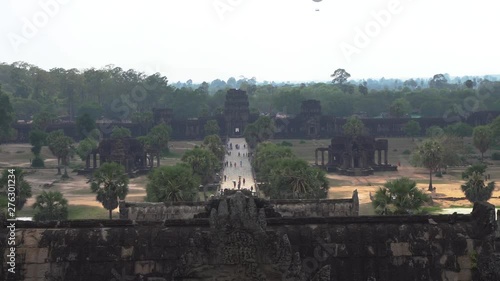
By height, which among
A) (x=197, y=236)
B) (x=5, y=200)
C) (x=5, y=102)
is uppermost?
(x=5, y=102)

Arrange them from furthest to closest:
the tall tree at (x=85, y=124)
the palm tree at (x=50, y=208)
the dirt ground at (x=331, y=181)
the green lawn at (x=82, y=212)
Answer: the tall tree at (x=85, y=124) < the dirt ground at (x=331, y=181) < the green lawn at (x=82, y=212) < the palm tree at (x=50, y=208)

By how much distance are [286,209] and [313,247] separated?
11141 mm

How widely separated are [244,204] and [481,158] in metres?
88.5

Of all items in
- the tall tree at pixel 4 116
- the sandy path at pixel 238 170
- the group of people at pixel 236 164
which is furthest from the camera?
the tall tree at pixel 4 116

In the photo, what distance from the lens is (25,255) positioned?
13094 millimetres

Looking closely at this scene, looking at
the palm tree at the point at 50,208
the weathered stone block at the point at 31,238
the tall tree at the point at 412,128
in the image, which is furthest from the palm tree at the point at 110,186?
the tall tree at the point at 412,128

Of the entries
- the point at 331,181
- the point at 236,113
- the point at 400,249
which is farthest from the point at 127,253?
the point at 236,113

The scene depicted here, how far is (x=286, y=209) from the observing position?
80.8 feet

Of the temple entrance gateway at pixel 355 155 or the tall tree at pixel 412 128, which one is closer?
the temple entrance gateway at pixel 355 155

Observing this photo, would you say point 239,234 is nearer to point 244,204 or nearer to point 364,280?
point 244,204

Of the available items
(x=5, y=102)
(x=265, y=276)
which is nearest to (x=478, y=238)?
(x=265, y=276)

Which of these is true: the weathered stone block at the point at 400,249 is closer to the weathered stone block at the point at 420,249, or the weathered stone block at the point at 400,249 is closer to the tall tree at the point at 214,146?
the weathered stone block at the point at 420,249

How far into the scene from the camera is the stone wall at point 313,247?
13.1m

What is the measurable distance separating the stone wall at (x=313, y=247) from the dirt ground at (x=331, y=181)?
4080 cm
